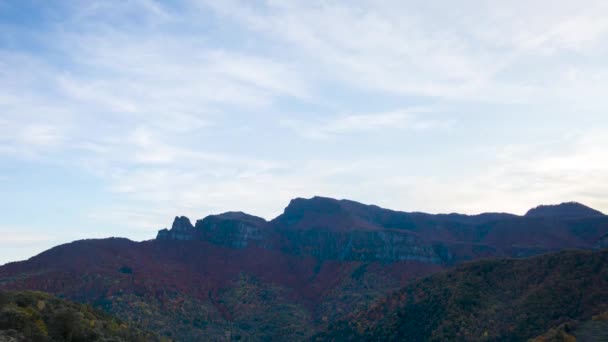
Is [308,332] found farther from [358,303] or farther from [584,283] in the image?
[584,283]

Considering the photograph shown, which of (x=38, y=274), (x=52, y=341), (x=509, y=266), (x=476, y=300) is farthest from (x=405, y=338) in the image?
(x=38, y=274)

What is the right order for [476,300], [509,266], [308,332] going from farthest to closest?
[308,332] → [509,266] → [476,300]

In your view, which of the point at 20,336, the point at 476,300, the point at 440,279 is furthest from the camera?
the point at 440,279

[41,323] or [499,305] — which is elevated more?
[41,323]

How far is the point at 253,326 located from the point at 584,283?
95303mm

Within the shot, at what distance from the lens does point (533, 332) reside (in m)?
88.6

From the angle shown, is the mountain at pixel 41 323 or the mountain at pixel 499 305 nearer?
the mountain at pixel 41 323

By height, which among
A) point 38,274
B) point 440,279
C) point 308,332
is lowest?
point 308,332

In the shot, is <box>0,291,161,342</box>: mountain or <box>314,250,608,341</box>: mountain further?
<box>314,250,608,341</box>: mountain

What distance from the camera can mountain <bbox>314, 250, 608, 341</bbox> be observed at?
8912 centimetres

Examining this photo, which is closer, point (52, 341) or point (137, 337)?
point (52, 341)

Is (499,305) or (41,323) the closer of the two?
(41,323)

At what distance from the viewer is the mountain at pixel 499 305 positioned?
89125mm

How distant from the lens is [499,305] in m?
104
